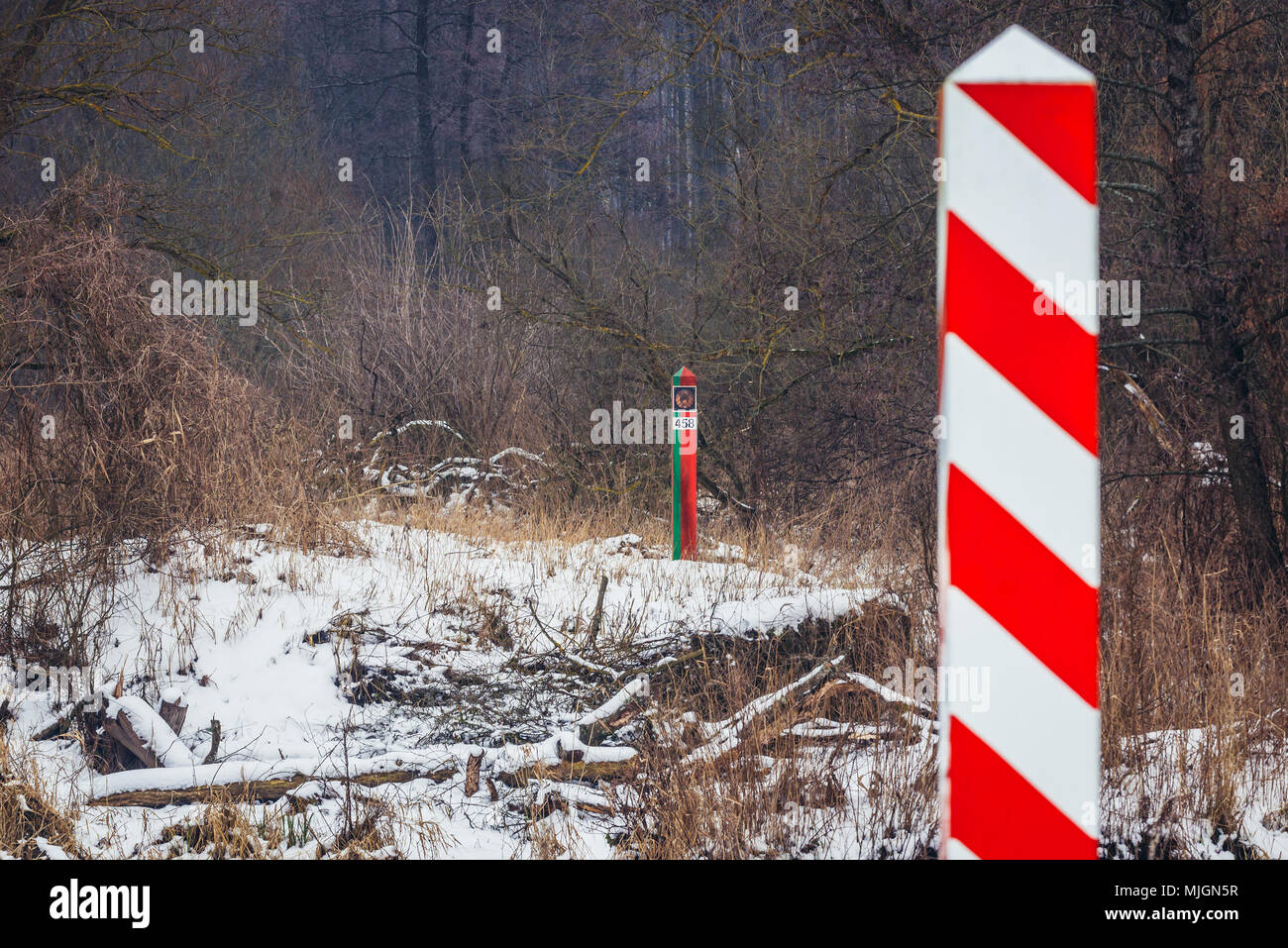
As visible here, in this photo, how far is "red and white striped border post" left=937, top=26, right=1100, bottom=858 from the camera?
147cm

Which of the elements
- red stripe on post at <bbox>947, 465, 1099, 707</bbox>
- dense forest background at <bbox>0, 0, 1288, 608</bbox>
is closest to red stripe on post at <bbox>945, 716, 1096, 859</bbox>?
red stripe on post at <bbox>947, 465, 1099, 707</bbox>

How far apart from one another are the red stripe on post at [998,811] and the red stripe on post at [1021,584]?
0.51 ft

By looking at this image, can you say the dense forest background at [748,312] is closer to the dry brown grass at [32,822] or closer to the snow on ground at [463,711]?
the snow on ground at [463,711]

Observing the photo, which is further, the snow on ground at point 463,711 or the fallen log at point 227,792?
the fallen log at point 227,792

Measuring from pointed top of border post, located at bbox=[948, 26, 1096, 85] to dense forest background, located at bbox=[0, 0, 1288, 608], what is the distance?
35 centimetres

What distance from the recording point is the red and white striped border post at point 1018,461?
147cm

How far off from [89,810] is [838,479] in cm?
558

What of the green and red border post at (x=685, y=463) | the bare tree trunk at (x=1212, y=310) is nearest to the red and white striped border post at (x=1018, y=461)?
the bare tree trunk at (x=1212, y=310)

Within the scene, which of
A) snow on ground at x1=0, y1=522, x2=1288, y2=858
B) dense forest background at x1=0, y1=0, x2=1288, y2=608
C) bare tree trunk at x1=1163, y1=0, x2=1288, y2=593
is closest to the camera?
snow on ground at x1=0, y1=522, x2=1288, y2=858

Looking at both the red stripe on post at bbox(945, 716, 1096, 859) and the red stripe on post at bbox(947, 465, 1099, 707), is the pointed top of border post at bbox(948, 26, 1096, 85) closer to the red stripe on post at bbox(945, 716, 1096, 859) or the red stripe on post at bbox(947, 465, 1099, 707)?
the red stripe on post at bbox(947, 465, 1099, 707)

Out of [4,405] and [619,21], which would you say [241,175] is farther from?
[4,405]

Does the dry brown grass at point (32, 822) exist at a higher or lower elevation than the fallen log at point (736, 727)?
lower

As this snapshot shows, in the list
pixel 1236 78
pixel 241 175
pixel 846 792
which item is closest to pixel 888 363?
pixel 1236 78

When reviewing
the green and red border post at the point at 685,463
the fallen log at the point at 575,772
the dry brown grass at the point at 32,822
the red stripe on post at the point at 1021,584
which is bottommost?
the dry brown grass at the point at 32,822
